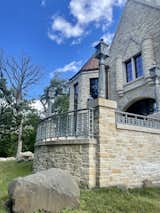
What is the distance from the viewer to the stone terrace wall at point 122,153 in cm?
559

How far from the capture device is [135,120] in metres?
6.82

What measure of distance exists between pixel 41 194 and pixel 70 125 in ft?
9.65

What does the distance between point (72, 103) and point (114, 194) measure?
12103 mm

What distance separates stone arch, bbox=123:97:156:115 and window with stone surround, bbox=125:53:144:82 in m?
1.56

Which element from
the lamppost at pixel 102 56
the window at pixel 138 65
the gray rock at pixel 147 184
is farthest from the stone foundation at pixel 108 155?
the window at pixel 138 65

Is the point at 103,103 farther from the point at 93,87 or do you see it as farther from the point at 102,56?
the point at 93,87

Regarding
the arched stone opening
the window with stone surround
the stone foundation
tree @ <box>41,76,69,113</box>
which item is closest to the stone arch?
the arched stone opening

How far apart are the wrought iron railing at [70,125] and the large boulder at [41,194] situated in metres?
1.93

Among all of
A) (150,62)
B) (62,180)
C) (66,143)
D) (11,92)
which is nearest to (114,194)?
(62,180)

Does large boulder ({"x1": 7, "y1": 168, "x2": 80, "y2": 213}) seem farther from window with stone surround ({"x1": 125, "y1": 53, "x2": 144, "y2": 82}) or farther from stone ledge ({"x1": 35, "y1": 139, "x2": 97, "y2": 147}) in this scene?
window with stone surround ({"x1": 125, "y1": 53, "x2": 144, "y2": 82})

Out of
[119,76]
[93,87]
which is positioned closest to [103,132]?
[119,76]

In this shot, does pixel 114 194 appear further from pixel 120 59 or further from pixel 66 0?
pixel 66 0

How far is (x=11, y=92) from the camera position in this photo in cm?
2080

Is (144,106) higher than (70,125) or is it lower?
higher
